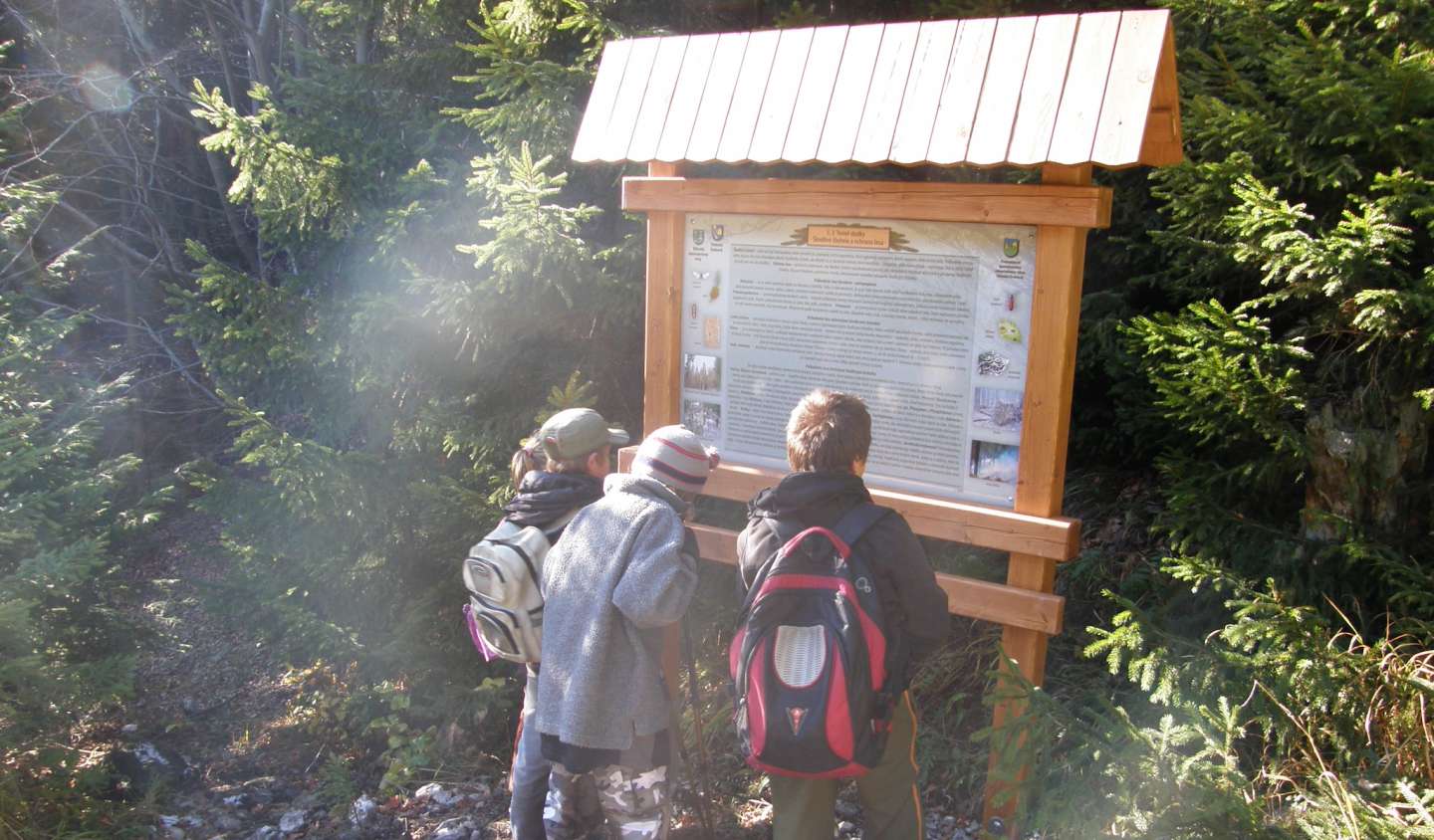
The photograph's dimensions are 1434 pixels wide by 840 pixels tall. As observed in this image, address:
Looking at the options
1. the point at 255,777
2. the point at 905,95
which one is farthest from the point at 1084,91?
the point at 255,777

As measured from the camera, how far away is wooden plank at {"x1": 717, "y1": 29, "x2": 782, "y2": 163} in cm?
395

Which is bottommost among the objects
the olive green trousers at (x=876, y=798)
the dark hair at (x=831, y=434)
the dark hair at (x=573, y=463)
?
the olive green trousers at (x=876, y=798)

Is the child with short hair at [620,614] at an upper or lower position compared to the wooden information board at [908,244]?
lower

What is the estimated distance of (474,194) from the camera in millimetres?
6035

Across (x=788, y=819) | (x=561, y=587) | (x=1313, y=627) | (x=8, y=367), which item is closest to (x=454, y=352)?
(x=8, y=367)

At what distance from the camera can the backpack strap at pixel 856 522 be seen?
3238 mm

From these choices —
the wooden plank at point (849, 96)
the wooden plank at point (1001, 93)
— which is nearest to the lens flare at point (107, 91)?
the wooden plank at point (849, 96)

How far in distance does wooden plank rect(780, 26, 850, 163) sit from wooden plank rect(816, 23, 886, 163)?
2 cm

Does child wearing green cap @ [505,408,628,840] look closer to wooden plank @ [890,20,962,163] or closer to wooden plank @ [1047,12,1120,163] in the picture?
wooden plank @ [890,20,962,163]

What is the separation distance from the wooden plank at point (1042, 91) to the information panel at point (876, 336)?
283 millimetres

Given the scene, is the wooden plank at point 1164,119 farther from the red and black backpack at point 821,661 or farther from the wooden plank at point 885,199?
the red and black backpack at point 821,661

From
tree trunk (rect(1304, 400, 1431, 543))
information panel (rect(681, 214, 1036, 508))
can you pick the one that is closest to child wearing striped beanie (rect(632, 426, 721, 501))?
information panel (rect(681, 214, 1036, 508))

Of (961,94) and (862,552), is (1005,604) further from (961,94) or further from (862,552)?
(961,94)

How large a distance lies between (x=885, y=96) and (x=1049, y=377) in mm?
1129
